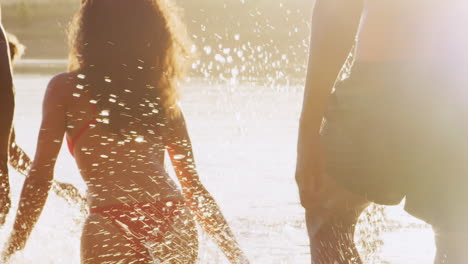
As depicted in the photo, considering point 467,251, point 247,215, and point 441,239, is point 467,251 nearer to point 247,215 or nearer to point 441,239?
point 441,239

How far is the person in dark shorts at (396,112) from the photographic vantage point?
104 inches

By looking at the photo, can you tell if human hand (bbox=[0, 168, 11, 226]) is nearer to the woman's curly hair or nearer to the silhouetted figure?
the silhouetted figure

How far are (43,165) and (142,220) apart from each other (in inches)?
17.4

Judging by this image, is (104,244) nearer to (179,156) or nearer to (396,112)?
(179,156)

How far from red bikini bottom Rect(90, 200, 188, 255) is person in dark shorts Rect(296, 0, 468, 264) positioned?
81cm

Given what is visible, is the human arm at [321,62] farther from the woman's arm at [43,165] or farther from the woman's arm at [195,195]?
the woman's arm at [43,165]

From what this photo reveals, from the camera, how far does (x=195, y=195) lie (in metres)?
3.69

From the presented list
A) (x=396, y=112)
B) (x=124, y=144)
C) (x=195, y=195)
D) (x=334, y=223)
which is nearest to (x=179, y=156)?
(x=195, y=195)

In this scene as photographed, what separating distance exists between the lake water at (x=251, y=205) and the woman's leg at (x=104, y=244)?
71 cm

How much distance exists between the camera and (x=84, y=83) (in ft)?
11.5

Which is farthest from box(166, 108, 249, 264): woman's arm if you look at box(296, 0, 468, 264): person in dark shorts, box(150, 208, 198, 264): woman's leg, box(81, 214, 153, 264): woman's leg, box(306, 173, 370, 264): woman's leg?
box(296, 0, 468, 264): person in dark shorts

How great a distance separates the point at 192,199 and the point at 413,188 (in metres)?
1.22

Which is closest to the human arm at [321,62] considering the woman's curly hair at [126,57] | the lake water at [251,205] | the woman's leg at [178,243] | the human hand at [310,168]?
the human hand at [310,168]

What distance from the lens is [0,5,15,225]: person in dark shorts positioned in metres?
4.14
